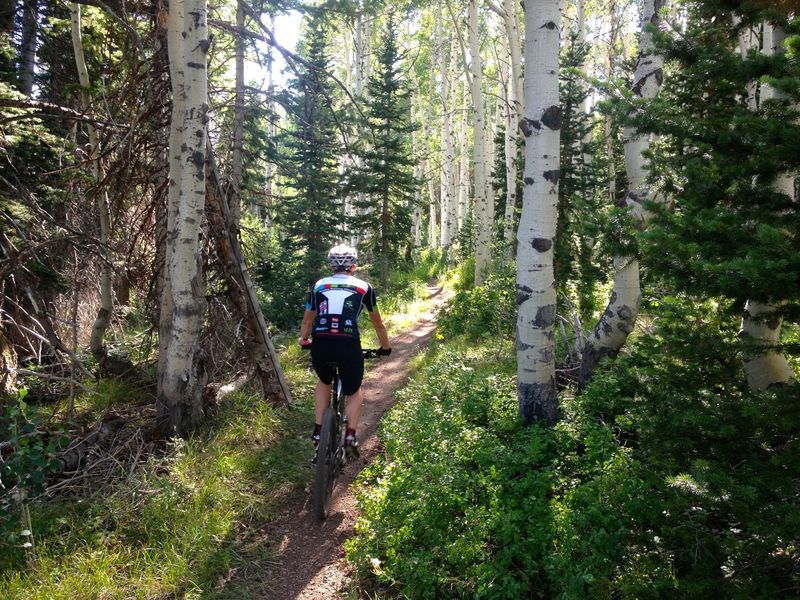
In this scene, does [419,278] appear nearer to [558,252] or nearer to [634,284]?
[558,252]

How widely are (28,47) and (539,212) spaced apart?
831 centimetres

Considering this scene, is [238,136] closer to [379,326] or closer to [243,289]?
[243,289]

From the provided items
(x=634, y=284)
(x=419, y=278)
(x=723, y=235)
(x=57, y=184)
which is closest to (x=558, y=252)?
(x=634, y=284)

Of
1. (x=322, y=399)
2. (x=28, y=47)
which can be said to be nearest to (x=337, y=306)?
(x=322, y=399)

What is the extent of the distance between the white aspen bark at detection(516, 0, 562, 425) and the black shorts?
62.1 inches

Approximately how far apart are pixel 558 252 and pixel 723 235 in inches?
257

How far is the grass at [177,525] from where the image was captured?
3494 millimetres

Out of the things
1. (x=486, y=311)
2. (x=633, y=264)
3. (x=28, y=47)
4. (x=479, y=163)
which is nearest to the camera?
(x=633, y=264)

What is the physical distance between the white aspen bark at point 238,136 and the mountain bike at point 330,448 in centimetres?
281

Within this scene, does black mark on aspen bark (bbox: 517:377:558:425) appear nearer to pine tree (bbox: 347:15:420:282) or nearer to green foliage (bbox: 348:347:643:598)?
green foliage (bbox: 348:347:643:598)

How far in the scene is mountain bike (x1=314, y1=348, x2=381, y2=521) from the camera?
437 centimetres

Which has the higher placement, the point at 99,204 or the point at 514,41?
the point at 514,41

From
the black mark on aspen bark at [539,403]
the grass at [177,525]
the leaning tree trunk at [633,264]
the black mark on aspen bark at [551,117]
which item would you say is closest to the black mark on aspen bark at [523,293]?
the black mark on aspen bark at [539,403]

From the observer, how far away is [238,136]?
941 centimetres
